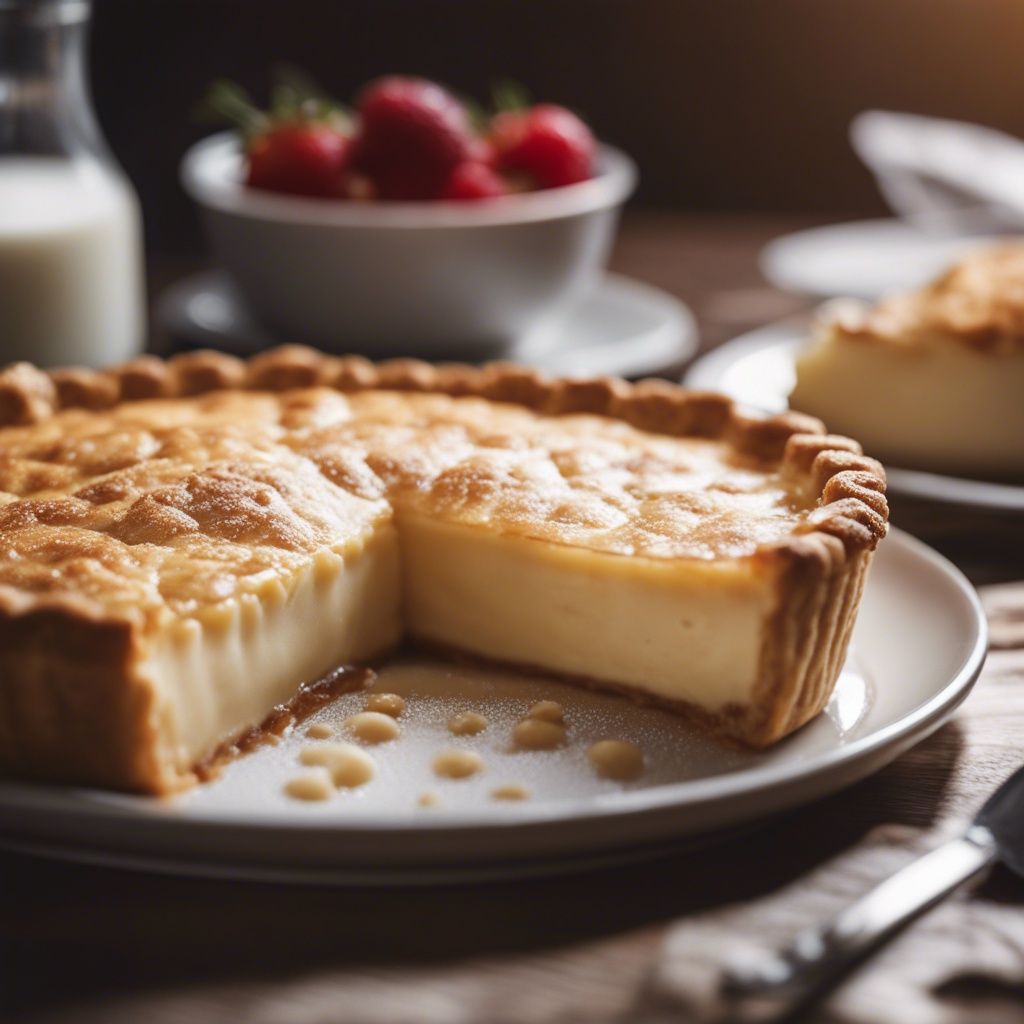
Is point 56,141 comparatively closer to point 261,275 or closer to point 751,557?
point 261,275

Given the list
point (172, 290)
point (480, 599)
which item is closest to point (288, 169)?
point (172, 290)

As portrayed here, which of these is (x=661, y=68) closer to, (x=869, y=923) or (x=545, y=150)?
(x=545, y=150)

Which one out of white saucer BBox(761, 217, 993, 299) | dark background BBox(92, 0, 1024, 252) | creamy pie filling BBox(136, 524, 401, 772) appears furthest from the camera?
dark background BBox(92, 0, 1024, 252)

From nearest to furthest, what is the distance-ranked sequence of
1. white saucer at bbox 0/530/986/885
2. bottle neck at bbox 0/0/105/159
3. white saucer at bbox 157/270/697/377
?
1. white saucer at bbox 0/530/986/885
2. bottle neck at bbox 0/0/105/159
3. white saucer at bbox 157/270/697/377

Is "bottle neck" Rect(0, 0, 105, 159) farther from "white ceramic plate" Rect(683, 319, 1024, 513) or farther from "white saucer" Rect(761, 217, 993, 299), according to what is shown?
"white saucer" Rect(761, 217, 993, 299)

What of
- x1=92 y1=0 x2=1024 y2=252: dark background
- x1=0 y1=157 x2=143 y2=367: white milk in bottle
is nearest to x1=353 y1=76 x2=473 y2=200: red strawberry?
x1=0 y1=157 x2=143 y2=367: white milk in bottle

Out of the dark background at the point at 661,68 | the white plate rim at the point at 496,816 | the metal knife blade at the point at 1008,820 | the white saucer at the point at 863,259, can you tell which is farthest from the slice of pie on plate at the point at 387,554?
the dark background at the point at 661,68

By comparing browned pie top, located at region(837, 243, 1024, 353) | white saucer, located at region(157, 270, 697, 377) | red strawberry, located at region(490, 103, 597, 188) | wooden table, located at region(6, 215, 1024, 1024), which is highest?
red strawberry, located at region(490, 103, 597, 188)
